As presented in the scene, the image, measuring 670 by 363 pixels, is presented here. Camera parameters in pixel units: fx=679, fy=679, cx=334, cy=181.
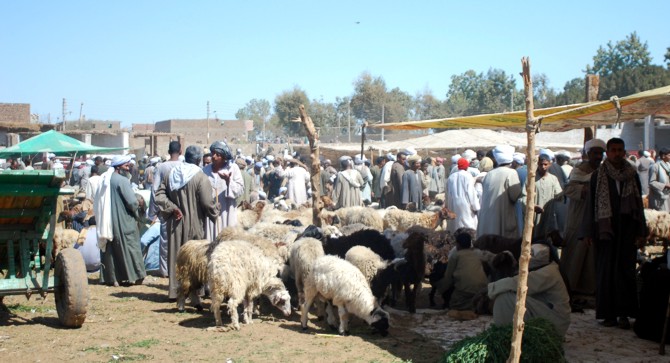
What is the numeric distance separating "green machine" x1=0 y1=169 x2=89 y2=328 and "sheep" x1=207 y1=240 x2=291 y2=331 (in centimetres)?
126

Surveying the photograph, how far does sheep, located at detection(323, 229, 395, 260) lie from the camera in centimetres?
813

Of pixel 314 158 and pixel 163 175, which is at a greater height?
pixel 314 158

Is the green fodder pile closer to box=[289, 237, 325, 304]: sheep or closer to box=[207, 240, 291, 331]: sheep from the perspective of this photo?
box=[207, 240, 291, 331]: sheep

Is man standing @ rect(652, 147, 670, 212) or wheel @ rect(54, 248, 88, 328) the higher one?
man standing @ rect(652, 147, 670, 212)

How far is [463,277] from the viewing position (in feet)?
25.6

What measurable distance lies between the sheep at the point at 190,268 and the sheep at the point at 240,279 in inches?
7.6

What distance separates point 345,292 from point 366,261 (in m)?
0.91

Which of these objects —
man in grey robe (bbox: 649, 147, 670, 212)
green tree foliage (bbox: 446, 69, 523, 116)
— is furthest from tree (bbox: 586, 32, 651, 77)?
man in grey robe (bbox: 649, 147, 670, 212)

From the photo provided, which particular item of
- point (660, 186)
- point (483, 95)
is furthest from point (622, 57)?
point (660, 186)

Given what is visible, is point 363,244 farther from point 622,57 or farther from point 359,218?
point 622,57

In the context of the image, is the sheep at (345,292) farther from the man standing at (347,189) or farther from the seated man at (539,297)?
the man standing at (347,189)

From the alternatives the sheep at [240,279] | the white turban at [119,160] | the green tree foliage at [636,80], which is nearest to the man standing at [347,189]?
the white turban at [119,160]

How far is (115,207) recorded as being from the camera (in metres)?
9.33

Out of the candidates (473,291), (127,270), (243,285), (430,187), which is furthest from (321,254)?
(430,187)
